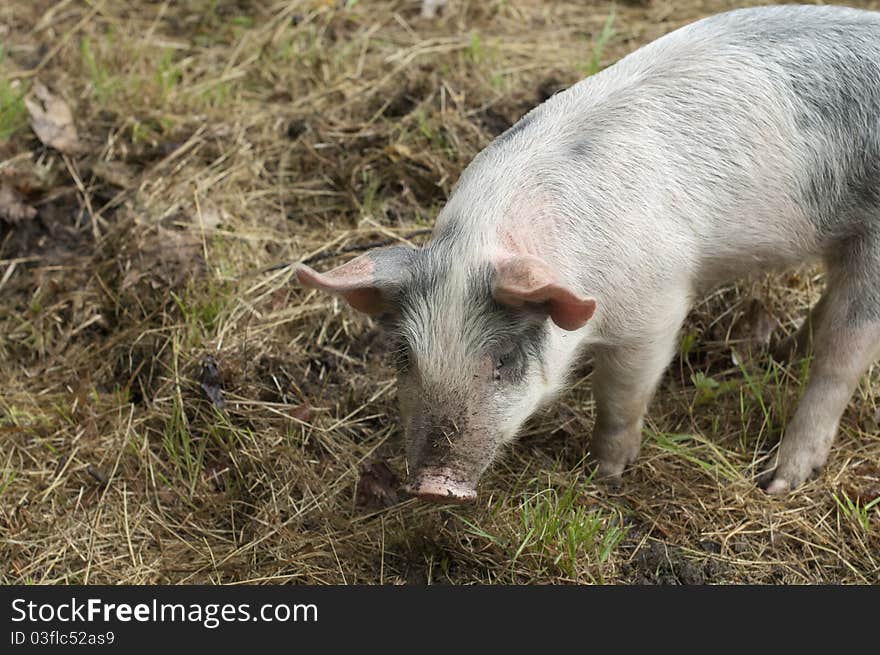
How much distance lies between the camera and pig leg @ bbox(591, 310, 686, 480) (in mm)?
3973

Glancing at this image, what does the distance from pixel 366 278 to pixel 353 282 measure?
0.06m

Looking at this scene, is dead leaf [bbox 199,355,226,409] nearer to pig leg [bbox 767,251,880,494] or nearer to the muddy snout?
the muddy snout

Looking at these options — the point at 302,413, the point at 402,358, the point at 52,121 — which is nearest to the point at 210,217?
the point at 52,121

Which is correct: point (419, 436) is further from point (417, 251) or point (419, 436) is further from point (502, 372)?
point (417, 251)

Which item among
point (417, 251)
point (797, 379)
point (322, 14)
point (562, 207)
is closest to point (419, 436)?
point (417, 251)

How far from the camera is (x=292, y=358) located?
4.68m

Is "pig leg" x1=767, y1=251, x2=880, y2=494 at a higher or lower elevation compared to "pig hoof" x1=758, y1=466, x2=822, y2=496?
higher

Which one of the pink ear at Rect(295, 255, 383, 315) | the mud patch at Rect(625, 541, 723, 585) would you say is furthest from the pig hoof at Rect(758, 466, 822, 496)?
the pink ear at Rect(295, 255, 383, 315)

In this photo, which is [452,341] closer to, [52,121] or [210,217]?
[210,217]

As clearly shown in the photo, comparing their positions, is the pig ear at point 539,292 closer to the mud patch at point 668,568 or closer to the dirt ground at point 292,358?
the dirt ground at point 292,358

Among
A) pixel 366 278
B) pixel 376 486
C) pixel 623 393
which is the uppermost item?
pixel 366 278

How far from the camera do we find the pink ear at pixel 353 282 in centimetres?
333

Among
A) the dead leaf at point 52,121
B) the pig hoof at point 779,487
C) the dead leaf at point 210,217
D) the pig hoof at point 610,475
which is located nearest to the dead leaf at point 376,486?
the pig hoof at point 610,475

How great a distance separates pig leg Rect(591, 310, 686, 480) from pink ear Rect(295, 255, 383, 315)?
904 mm
